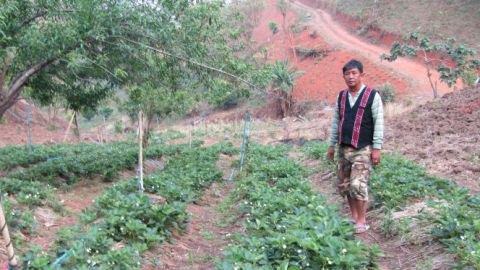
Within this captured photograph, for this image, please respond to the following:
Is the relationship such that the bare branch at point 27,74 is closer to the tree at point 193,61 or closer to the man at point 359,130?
the tree at point 193,61

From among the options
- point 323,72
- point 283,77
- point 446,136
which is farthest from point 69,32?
point 323,72

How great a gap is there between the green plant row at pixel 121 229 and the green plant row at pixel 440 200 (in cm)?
287

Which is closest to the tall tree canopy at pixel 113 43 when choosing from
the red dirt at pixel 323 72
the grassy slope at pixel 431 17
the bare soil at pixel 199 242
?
the bare soil at pixel 199 242

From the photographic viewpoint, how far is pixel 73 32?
6.57 meters

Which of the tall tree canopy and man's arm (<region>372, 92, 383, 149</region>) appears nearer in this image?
man's arm (<region>372, 92, 383, 149</region>)

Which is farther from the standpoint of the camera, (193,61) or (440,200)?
(193,61)

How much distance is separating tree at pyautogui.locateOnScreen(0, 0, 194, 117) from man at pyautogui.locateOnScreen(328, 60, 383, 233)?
339 cm

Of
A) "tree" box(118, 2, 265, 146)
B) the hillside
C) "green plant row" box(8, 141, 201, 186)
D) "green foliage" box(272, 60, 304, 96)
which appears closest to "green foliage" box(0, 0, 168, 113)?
"tree" box(118, 2, 265, 146)

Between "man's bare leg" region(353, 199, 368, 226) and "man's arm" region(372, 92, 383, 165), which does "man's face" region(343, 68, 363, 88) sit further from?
"man's bare leg" region(353, 199, 368, 226)

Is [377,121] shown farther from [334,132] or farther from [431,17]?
[431,17]

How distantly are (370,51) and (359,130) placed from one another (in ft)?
102

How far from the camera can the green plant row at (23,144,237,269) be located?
3.82 meters

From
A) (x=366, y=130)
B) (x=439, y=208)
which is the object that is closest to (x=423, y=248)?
(x=439, y=208)

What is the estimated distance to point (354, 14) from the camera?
42.9m
